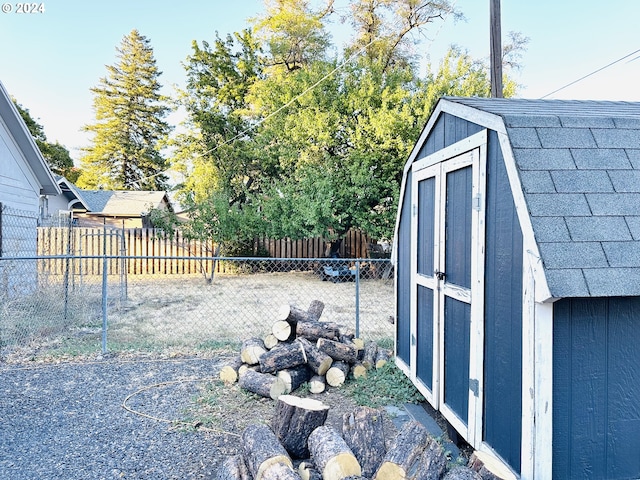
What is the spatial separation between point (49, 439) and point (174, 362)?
1.86 m

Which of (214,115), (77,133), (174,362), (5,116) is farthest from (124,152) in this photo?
(174,362)

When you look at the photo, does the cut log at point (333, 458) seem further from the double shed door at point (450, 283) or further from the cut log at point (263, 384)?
the cut log at point (263, 384)

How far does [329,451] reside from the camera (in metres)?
2.20

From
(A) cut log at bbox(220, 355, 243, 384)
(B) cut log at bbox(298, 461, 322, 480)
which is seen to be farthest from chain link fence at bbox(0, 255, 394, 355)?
(B) cut log at bbox(298, 461, 322, 480)

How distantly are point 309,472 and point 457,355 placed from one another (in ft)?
4.13

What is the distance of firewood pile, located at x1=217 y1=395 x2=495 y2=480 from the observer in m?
1.96

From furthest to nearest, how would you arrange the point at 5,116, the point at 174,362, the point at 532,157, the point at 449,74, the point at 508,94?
the point at 508,94 → the point at 449,74 → the point at 5,116 → the point at 174,362 → the point at 532,157

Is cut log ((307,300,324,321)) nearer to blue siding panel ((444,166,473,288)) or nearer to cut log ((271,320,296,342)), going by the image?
cut log ((271,320,296,342))

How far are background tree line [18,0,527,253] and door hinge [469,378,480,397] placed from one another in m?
8.18

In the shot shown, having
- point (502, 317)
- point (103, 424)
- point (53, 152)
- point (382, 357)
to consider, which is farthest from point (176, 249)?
point (53, 152)

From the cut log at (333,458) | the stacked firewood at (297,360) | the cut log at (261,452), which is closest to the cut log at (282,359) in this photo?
the stacked firewood at (297,360)

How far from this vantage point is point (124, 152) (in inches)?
1172

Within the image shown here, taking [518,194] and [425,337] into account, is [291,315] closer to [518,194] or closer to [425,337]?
[425,337]

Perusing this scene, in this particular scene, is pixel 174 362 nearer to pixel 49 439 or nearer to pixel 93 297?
pixel 49 439
